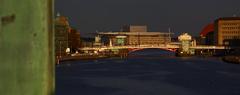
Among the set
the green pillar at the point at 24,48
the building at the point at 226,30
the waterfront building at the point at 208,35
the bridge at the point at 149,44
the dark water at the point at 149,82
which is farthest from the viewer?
the waterfront building at the point at 208,35

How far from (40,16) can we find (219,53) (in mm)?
104437

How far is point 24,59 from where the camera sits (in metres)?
0.94

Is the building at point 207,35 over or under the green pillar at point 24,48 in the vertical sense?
over

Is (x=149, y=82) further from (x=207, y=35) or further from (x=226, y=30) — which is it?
(x=207, y=35)

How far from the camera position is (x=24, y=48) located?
3.08 ft

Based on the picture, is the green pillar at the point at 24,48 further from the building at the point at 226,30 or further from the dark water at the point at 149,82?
the building at the point at 226,30

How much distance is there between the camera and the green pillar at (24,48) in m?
0.93

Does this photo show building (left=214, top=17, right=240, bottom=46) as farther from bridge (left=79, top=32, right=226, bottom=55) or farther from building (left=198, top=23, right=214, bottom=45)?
building (left=198, top=23, right=214, bottom=45)

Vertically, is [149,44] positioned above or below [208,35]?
below

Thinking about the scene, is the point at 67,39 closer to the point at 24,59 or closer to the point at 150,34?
the point at 150,34

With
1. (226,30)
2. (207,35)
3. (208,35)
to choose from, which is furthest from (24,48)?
(207,35)

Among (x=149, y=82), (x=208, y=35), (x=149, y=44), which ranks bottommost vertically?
(x=149, y=82)

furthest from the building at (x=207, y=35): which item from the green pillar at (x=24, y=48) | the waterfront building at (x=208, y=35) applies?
the green pillar at (x=24, y=48)

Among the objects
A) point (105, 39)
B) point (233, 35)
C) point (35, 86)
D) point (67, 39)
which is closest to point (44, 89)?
point (35, 86)
